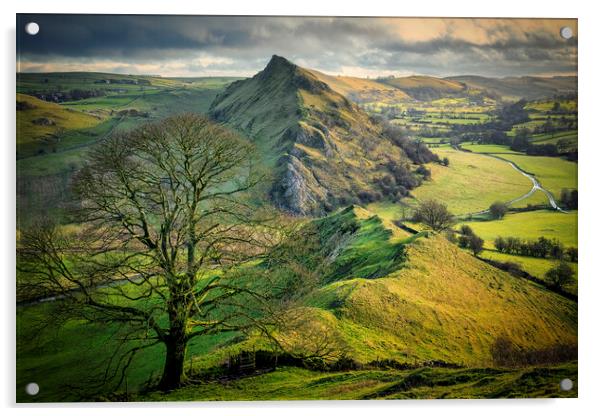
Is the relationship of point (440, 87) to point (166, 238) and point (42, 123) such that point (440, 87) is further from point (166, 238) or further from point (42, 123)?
point (42, 123)

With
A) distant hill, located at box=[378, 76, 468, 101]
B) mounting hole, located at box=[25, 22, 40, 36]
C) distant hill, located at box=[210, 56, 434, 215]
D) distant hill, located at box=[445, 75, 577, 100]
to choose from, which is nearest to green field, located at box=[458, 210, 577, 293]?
distant hill, located at box=[445, 75, 577, 100]

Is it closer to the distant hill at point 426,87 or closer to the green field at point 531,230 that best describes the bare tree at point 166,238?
the distant hill at point 426,87

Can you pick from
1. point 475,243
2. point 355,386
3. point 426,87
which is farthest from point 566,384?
point 426,87

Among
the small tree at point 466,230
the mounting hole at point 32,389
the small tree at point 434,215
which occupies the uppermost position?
the small tree at point 434,215

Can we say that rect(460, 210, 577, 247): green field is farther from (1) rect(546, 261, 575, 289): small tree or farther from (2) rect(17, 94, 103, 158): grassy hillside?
(2) rect(17, 94, 103, 158): grassy hillside

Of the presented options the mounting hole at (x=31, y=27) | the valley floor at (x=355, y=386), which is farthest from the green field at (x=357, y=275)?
the mounting hole at (x=31, y=27)
